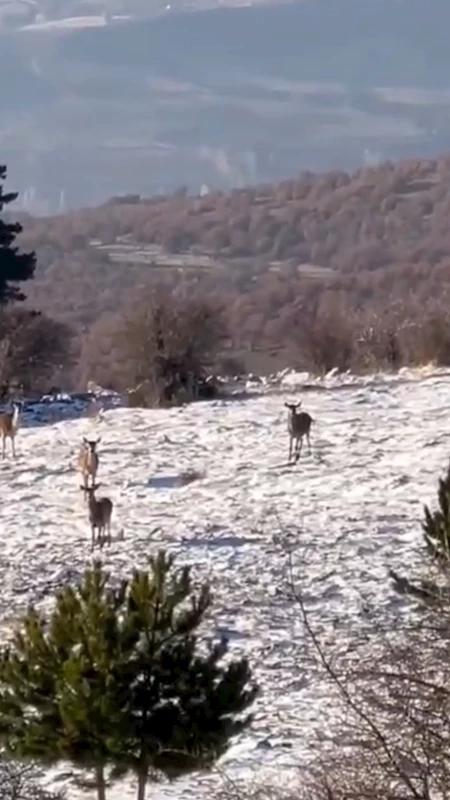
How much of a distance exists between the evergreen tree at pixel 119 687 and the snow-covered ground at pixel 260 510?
116 cm

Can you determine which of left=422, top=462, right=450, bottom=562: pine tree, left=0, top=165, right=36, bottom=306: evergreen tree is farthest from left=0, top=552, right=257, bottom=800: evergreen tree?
left=0, top=165, right=36, bottom=306: evergreen tree

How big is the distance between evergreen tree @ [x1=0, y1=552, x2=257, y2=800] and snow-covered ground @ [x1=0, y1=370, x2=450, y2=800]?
3.81 feet

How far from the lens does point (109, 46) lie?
183m

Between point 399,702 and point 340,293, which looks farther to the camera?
point 340,293

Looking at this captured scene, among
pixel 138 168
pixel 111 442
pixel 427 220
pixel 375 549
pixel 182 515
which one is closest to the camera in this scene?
pixel 375 549

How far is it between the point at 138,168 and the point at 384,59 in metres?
56.3

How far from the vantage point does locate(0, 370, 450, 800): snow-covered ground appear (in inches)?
566

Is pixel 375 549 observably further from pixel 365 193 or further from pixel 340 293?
pixel 365 193

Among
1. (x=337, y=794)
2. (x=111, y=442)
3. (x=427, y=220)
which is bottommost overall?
(x=337, y=794)

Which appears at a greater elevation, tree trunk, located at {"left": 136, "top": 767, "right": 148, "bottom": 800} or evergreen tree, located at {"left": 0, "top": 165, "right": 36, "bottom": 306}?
evergreen tree, located at {"left": 0, "top": 165, "right": 36, "bottom": 306}

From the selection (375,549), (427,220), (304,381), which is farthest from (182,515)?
(427,220)

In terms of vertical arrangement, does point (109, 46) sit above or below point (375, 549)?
above

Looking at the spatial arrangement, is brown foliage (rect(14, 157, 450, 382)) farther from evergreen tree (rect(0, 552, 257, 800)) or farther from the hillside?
evergreen tree (rect(0, 552, 257, 800))

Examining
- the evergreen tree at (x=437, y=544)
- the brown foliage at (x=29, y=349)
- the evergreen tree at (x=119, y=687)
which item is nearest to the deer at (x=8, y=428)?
the brown foliage at (x=29, y=349)
